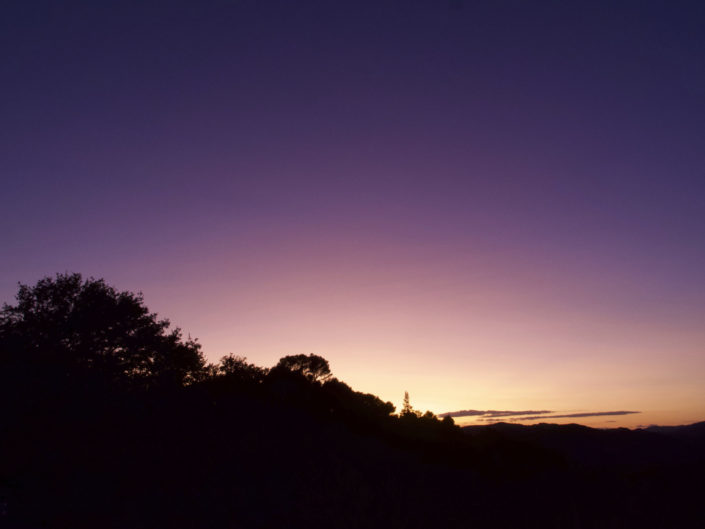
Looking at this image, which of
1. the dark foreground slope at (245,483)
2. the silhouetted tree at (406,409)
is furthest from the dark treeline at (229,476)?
the silhouetted tree at (406,409)

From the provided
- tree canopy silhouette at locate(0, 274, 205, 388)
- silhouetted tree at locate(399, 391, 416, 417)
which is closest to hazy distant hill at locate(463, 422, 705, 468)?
silhouetted tree at locate(399, 391, 416, 417)

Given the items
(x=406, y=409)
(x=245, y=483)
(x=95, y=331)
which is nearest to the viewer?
(x=245, y=483)

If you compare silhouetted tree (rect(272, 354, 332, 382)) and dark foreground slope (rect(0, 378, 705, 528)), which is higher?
silhouetted tree (rect(272, 354, 332, 382))

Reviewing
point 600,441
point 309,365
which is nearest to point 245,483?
point 309,365

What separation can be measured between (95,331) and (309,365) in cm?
4031

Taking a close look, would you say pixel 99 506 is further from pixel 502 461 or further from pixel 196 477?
pixel 502 461

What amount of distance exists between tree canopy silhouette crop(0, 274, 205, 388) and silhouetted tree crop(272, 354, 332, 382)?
33064 millimetres

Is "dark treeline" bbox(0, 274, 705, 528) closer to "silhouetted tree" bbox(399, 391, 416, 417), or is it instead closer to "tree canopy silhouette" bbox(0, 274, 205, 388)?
"tree canopy silhouette" bbox(0, 274, 205, 388)

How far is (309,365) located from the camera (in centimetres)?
7162

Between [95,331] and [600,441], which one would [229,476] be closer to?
[95,331]

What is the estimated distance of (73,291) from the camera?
3562cm

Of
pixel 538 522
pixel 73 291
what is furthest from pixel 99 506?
pixel 73 291

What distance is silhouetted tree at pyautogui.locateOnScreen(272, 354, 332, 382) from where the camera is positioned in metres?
70.6

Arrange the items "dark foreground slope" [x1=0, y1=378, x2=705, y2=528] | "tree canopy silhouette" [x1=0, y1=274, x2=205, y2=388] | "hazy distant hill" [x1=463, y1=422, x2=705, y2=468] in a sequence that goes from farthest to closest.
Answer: "hazy distant hill" [x1=463, y1=422, x2=705, y2=468]
"tree canopy silhouette" [x1=0, y1=274, x2=205, y2=388]
"dark foreground slope" [x1=0, y1=378, x2=705, y2=528]
